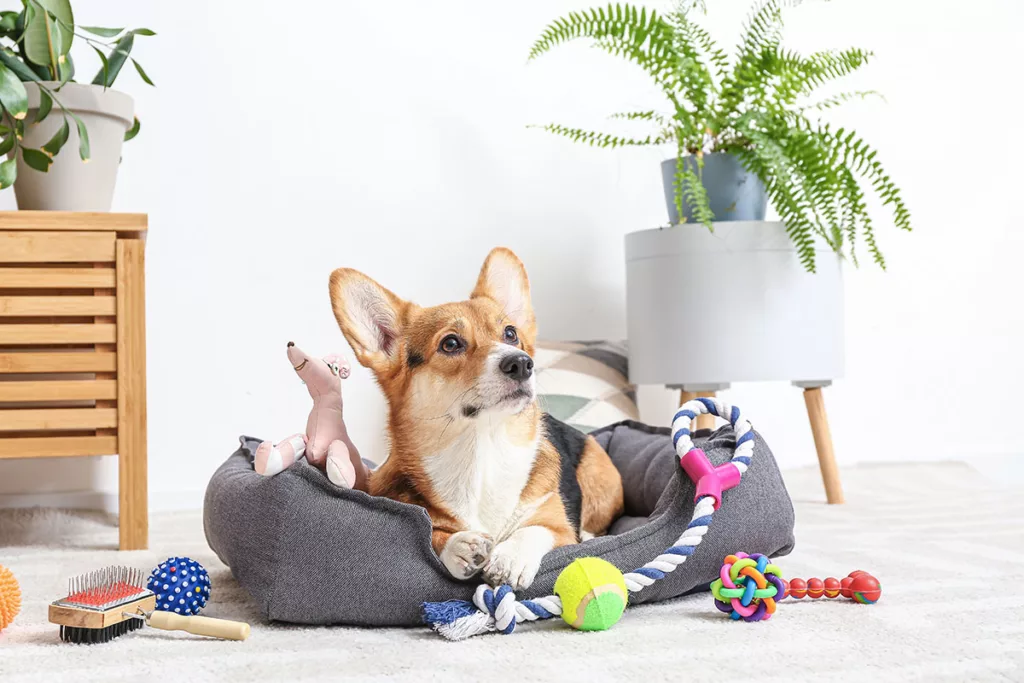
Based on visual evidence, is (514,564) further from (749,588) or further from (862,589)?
(862,589)

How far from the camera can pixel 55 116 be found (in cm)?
200

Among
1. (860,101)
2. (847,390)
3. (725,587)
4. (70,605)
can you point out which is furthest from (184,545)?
(860,101)

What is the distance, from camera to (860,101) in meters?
3.19

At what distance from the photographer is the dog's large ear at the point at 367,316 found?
4.52 feet

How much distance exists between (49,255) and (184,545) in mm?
723

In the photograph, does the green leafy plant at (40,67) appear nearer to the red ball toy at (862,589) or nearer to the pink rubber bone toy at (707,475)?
the pink rubber bone toy at (707,475)

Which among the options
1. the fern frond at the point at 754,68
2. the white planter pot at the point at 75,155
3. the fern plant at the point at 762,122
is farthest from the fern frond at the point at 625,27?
the white planter pot at the point at 75,155

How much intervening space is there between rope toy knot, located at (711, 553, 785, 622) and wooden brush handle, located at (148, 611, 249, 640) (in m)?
0.67

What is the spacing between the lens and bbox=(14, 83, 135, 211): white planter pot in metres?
1.99

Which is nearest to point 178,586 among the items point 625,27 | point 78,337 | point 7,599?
point 7,599

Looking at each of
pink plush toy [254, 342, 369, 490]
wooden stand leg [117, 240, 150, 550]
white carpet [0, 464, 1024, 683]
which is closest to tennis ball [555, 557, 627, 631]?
white carpet [0, 464, 1024, 683]

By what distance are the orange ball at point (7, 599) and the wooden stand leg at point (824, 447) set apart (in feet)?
6.68

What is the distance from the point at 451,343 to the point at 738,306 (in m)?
1.25

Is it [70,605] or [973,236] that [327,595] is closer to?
[70,605]
